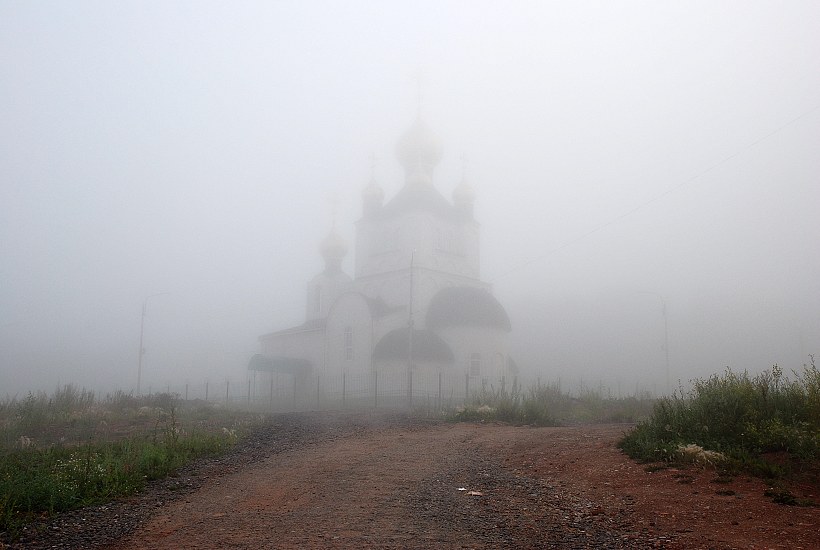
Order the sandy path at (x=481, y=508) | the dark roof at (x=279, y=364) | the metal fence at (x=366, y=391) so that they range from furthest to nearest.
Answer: the dark roof at (x=279, y=364) < the metal fence at (x=366, y=391) < the sandy path at (x=481, y=508)

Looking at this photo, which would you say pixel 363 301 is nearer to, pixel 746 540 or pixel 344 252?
pixel 344 252

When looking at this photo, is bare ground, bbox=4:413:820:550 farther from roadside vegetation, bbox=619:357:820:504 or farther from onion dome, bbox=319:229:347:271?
onion dome, bbox=319:229:347:271

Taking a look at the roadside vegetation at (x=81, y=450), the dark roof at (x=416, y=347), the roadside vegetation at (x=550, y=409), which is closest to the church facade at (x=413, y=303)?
the dark roof at (x=416, y=347)

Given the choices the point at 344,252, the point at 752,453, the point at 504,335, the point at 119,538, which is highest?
the point at 344,252

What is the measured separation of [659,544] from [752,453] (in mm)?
3050

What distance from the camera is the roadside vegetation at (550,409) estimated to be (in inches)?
701

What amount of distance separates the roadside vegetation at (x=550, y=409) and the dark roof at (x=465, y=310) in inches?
518

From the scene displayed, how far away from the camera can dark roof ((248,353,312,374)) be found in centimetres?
4281

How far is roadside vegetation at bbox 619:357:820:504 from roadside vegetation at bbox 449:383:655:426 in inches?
304

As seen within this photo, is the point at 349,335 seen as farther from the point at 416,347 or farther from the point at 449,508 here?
the point at 449,508

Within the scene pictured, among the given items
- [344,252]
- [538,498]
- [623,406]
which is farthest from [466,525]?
[344,252]

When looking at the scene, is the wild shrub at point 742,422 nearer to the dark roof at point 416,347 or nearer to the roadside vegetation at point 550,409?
the roadside vegetation at point 550,409

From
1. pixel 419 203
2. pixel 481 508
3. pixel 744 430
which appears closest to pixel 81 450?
pixel 481 508

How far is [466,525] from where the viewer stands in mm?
6488
